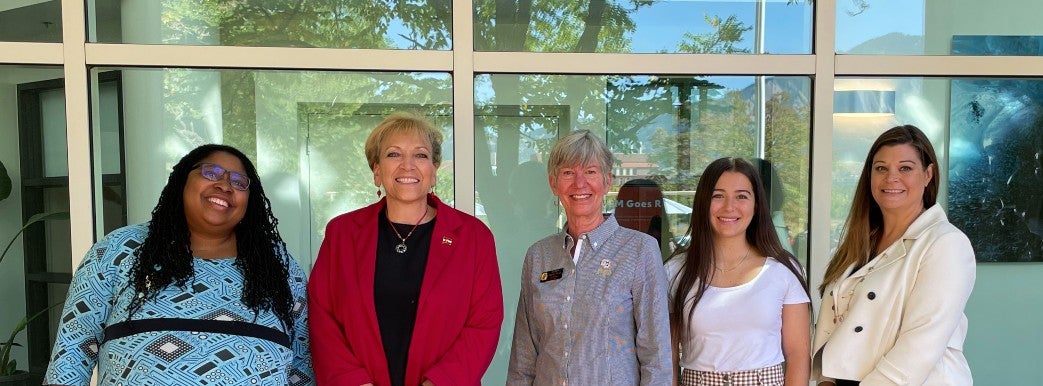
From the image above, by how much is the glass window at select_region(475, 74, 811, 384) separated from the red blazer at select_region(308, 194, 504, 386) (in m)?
1.78

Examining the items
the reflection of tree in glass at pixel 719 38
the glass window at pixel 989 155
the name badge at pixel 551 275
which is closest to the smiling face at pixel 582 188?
the name badge at pixel 551 275

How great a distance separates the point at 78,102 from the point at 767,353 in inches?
136

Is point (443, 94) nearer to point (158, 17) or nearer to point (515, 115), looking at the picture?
point (515, 115)

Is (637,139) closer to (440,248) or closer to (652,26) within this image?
(652,26)

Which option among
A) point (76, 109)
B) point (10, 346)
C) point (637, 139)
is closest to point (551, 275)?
point (637, 139)

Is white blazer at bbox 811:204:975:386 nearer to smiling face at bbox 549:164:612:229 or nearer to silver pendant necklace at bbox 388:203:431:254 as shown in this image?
smiling face at bbox 549:164:612:229

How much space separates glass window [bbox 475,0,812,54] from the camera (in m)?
4.13

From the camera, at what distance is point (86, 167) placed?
3.76 m

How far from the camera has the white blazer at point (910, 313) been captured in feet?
7.27

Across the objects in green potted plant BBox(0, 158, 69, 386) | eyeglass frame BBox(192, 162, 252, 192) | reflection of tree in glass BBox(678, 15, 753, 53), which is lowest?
green potted plant BBox(0, 158, 69, 386)

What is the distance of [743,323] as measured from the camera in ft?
7.63

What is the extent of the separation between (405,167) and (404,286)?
14.7 inches

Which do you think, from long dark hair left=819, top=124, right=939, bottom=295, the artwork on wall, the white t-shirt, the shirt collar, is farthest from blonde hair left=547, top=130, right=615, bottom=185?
the artwork on wall

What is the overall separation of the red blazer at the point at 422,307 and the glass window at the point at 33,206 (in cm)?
229
